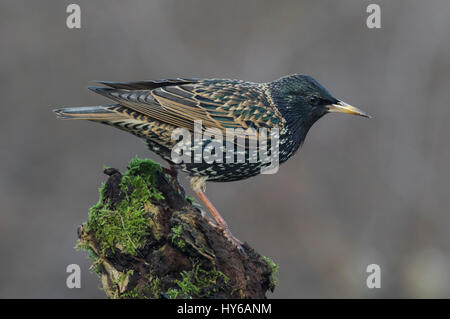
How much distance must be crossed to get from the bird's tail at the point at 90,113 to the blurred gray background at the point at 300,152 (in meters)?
4.12

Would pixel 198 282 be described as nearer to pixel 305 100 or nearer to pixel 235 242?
pixel 235 242

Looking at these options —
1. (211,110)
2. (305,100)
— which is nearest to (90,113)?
(211,110)

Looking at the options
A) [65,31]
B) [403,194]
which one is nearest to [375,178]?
[403,194]

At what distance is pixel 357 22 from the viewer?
32.9 ft

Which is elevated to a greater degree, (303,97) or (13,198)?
(303,97)

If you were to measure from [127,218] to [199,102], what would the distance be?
138cm

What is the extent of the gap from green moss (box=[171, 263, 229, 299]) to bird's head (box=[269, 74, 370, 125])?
70.4 inches

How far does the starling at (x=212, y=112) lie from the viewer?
5.07 metres

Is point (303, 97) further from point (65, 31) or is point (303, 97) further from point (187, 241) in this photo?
point (65, 31)

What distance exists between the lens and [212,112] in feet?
17.2

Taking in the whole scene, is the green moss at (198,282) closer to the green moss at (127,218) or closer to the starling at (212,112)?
the green moss at (127,218)

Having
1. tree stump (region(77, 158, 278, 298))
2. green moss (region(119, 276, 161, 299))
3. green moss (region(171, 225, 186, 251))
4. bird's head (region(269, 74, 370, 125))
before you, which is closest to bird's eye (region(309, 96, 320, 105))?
bird's head (region(269, 74, 370, 125))

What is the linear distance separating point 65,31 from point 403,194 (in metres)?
5.85

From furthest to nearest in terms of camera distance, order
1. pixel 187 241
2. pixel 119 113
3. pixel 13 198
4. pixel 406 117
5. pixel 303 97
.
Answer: pixel 406 117
pixel 13 198
pixel 303 97
pixel 119 113
pixel 187 241
